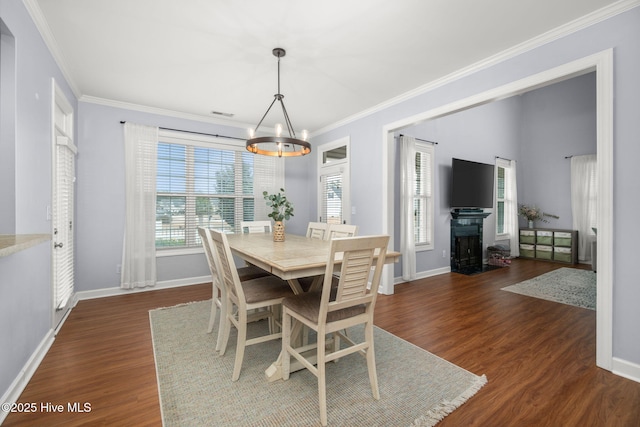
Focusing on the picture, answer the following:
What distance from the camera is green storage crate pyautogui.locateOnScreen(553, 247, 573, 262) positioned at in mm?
6106

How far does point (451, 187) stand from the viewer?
5.25 metres

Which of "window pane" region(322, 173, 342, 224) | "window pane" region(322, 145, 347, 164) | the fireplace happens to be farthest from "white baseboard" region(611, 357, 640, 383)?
"window pane" region(322, 145, 347, 164)

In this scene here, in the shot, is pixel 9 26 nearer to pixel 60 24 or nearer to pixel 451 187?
pixel 60 24

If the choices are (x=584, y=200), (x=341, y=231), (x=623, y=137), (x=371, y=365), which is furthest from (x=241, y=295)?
(x=584, y=200)

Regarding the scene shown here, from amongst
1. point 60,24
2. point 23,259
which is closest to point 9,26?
point 60,24

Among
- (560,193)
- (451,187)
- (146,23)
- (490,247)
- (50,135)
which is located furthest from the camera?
(560,193)

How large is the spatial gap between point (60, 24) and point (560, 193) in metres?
8.72

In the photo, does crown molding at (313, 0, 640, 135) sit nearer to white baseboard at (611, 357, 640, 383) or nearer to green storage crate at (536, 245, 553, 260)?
white baseboard at (611, 357, 640, 383)

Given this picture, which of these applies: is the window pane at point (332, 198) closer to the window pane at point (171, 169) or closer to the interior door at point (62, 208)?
the window pane at point (171, 169)

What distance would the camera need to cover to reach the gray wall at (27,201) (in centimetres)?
180

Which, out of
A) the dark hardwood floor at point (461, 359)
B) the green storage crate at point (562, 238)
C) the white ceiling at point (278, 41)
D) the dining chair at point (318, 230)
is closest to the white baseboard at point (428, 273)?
the dark hardwood floor at point (461, 359)

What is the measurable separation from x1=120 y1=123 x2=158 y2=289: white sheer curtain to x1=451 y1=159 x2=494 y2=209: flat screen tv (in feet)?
16.0

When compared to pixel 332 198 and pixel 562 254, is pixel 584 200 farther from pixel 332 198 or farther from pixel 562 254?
pixel 332 198

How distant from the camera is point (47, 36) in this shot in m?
2.43
